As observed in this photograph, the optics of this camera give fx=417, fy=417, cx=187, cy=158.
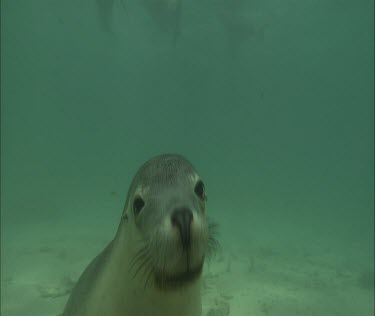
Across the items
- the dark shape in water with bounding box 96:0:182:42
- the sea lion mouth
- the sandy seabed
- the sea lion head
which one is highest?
the dark shape in water with bounding box 96:0:182:42

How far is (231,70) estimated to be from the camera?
45344mm

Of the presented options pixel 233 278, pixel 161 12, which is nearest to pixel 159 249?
pixel 233 278

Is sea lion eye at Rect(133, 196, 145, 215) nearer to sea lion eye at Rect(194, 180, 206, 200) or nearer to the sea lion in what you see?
the sea lion

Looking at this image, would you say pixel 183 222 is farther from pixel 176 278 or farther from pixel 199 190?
pixel 199 190

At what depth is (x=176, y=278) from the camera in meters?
1.70

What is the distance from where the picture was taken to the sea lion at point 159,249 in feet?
5.34

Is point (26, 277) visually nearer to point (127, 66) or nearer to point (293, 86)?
point (127, 66)

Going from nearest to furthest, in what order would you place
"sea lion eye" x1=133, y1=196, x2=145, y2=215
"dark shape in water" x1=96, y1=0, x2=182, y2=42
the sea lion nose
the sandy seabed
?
the sea lion nose, "sea lion eye" x1=133, y1=196, x2=145, y2=215, the sandy seabed, "dark shape in water" x1=96, y1=0, x2=182, y2=42

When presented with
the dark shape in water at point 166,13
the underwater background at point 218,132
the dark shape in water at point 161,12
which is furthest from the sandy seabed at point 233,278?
the dark shape in water at point 166,13

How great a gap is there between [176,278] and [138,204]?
16.2 inches

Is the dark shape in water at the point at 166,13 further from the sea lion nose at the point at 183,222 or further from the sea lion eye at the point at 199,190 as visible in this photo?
the sea lion nose at the point at 183,222

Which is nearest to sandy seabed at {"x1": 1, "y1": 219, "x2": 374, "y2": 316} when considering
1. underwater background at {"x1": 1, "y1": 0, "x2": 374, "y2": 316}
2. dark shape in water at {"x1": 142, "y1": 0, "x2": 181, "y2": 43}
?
underwater background at {"x1": 1, "y1": 0, "x2": 374, "y2": 316}

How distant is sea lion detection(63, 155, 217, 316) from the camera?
1.63m

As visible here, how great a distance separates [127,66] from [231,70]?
1328 cm
